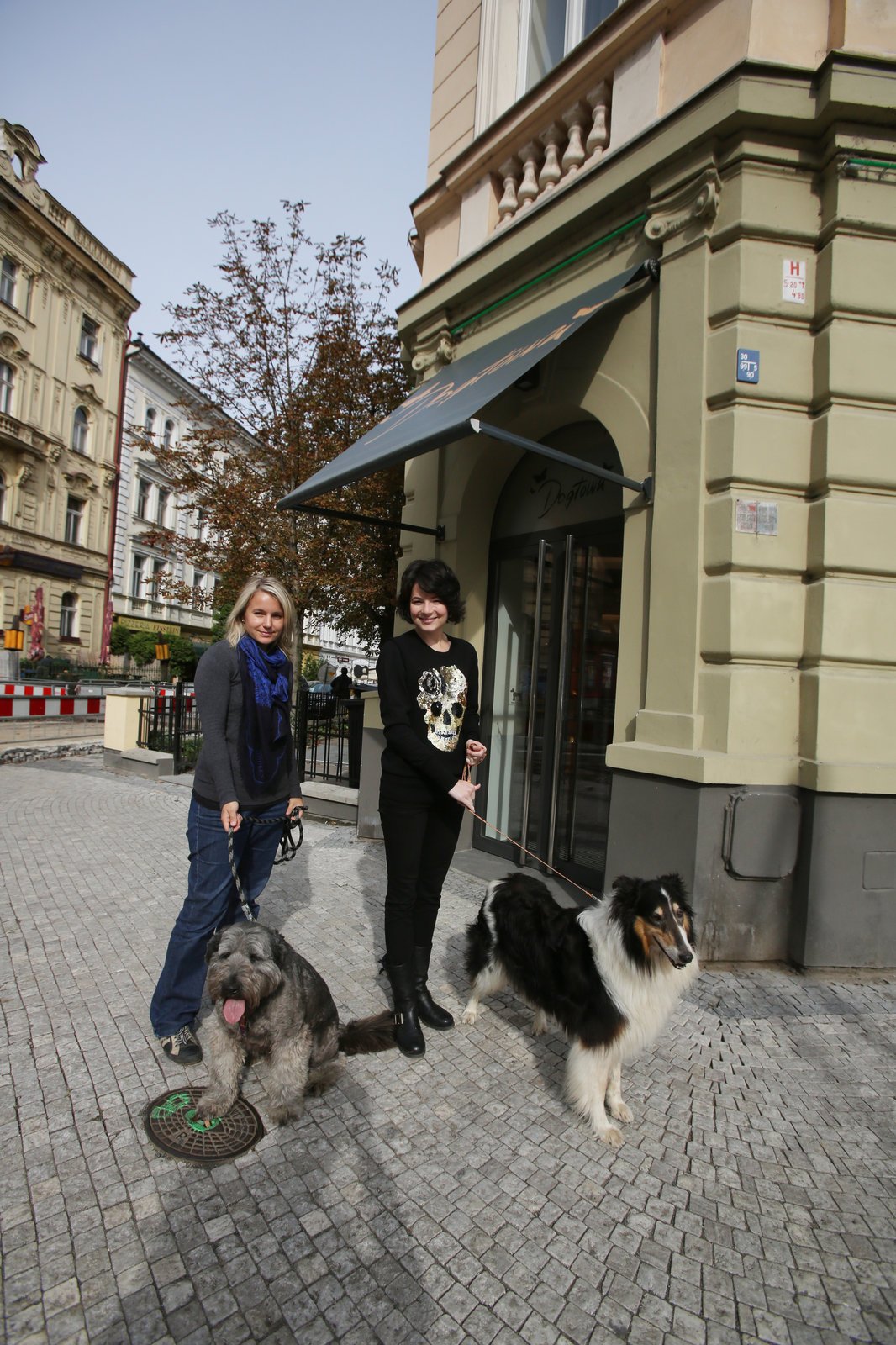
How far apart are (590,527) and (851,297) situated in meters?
2.29

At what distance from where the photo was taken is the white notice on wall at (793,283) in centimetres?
440

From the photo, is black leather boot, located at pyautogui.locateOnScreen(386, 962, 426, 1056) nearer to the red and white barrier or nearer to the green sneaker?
the green sneaker

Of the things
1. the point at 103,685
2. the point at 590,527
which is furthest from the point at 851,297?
the point at 103,685

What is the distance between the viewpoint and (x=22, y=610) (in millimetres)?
30234

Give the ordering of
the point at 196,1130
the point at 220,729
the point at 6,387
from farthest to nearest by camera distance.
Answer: the point at 6,387 < the point at 220,729 < the point at 196,1130

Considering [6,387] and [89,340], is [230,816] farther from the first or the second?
[89,340]

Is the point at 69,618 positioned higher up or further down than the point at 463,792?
higher up

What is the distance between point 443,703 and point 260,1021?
153cm

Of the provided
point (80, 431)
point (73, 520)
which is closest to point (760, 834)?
point (73, 520)

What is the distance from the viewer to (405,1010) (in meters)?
3.28

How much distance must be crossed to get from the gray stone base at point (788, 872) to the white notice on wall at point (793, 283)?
309 cm

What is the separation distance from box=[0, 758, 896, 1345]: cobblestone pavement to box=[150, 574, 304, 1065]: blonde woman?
0.31 metres

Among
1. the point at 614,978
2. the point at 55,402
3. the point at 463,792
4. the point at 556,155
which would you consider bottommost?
the point at 614,978

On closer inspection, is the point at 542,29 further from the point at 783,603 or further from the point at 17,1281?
the point at 17,1281
